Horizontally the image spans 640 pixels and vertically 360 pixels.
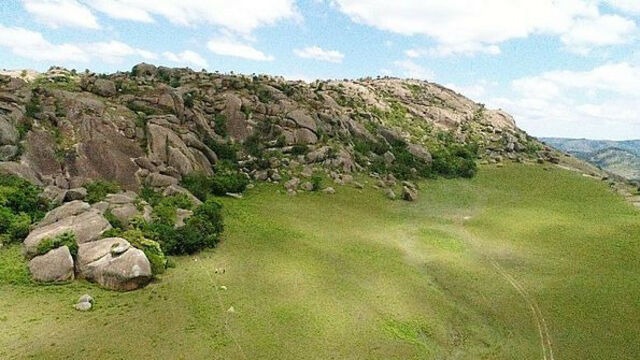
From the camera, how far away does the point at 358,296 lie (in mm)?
35062

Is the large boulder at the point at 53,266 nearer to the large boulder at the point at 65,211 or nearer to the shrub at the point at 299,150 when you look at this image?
the large boulder at the point at 65,211

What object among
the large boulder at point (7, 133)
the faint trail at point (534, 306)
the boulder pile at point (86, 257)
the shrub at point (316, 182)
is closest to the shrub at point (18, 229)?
the boulder pile at point (86, 257)

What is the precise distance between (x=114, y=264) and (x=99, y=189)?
1499 cm

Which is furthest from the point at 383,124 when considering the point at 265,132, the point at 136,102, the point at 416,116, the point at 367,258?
the point at 367,258

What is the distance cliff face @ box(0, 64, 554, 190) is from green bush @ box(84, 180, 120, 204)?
6.25 feet

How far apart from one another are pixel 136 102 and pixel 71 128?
1319cm

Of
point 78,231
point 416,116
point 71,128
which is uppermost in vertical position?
point 416,116

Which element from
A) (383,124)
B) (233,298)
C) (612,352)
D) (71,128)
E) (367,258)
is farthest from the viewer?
(383,124)

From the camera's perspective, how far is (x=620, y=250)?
49406 mm

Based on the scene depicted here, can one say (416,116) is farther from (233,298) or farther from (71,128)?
(233,298)

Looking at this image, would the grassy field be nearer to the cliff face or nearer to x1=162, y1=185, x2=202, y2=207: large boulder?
x1=162, y1=185, x2=202, y2=207: large boulder

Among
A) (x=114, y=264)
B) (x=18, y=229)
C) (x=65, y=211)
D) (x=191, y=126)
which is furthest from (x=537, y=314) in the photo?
(x=191, y=126)

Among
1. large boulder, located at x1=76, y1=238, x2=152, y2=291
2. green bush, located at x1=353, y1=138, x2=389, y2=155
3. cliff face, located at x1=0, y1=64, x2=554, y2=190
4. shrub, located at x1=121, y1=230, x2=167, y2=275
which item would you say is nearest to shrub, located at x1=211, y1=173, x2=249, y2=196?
cliff face, located at x1=0, y1=64, x2=554, y2=190

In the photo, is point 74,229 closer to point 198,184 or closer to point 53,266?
point 53,266
